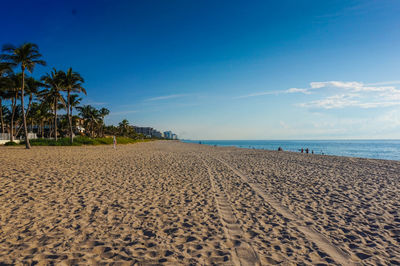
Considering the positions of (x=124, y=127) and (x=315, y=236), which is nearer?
(x=315, y=236)

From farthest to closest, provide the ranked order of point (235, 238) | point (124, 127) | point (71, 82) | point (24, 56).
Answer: point (124, 127) < point (71, 82) < point (24, 56) < point (235, 238)

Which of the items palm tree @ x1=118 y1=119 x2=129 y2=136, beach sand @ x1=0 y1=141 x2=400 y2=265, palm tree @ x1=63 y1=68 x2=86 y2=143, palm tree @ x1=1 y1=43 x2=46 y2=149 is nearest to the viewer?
beach sand @ x1=0 y1=141 x2=400 y2=265

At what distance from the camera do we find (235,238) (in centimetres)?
423

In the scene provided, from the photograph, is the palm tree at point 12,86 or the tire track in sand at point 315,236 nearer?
the tire track in sand at point 315,236

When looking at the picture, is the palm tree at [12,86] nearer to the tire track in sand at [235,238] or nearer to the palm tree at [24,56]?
the palm tree at [24,56]

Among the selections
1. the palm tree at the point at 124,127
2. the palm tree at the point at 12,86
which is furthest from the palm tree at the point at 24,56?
the palm tree at the point at 124,127

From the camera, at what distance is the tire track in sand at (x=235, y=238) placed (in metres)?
3.49

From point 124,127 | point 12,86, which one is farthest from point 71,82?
point 124,127

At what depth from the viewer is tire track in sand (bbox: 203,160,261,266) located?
3.49m

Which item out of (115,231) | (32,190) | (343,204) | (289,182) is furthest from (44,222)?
(289,182)

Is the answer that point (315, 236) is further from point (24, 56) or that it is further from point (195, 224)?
point (24, 56)

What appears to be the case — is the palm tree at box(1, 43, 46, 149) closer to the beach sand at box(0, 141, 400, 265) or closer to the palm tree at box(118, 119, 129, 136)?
the beach sand at box(0, 141, 400, 265)

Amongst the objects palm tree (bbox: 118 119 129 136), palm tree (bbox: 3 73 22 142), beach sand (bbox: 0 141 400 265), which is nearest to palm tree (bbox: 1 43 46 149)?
palm tree (bbox: 3 73 22 142)

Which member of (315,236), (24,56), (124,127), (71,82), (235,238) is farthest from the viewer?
(124,127)
